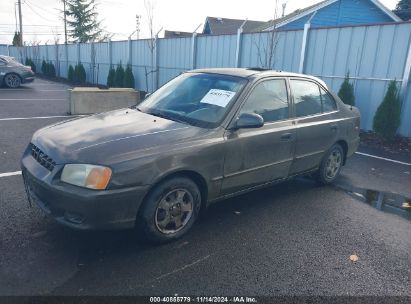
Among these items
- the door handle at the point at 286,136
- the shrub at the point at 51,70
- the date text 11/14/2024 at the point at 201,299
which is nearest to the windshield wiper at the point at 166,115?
the door handle at the point at 286,136

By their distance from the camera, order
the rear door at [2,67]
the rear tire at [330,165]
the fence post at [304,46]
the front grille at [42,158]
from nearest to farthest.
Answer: the front grille at [42,158] → the rear tire at [330,165] → the fence post at [304,46] → the rear door at [2,67]

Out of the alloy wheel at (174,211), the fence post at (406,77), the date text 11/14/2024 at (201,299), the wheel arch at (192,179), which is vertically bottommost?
the date text 11/14/2024 at (201,299)

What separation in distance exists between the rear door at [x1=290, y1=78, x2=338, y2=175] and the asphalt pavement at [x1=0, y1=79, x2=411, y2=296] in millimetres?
556

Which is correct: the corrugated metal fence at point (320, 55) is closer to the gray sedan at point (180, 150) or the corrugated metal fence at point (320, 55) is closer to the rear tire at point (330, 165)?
the rear tire at point (330, 165)

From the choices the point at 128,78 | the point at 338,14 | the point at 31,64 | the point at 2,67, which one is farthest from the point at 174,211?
the point at 31,64

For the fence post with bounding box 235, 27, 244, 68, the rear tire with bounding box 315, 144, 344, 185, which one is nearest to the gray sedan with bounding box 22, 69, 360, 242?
the rear tire with bounding box 315, 144, 344, 185

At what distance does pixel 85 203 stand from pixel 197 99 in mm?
1784

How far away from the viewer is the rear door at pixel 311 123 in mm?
4469

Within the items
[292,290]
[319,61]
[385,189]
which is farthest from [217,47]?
[292,290]

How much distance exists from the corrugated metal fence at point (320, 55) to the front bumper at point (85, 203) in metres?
8.17

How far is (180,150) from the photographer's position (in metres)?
3.22

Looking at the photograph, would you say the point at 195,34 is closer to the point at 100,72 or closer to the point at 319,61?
the point at 319,61

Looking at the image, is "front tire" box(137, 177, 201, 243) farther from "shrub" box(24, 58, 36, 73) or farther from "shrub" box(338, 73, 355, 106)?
"shrub" box(24, 58, 36, 73)

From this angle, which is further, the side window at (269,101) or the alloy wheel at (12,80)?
the alloy wheel at (12,80)
